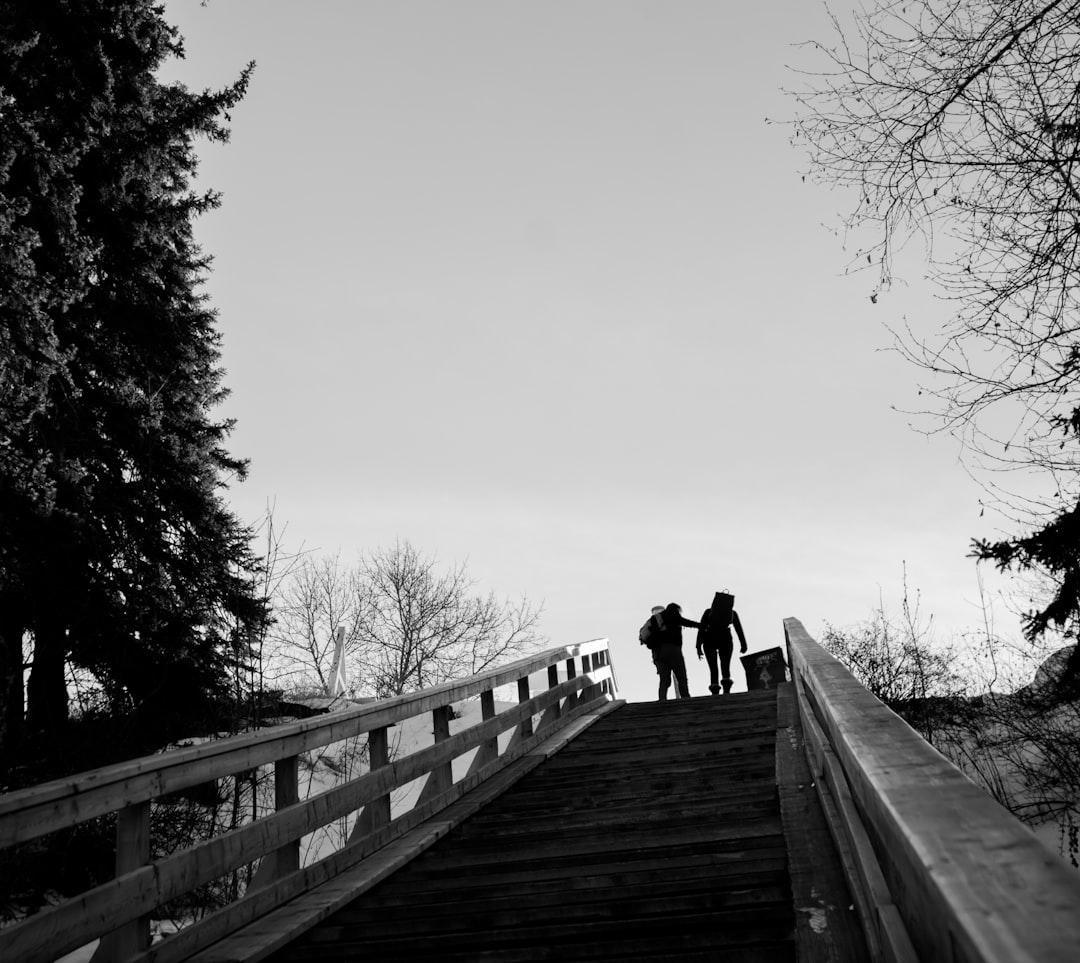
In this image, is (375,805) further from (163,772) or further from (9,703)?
(9,703)

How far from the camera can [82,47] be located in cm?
1453

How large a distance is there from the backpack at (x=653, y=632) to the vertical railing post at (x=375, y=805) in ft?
36.8

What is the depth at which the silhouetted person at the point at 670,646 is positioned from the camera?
1731cm

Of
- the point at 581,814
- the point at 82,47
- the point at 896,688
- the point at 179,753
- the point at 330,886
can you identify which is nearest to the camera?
the point at 179,753

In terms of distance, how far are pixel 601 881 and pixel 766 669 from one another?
1643 centimetres

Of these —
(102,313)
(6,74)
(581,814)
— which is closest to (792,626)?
(581,814)

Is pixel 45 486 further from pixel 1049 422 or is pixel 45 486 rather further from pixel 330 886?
pixel 1049 422

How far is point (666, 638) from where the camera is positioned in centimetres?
1741

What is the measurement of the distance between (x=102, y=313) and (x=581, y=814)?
11404mm

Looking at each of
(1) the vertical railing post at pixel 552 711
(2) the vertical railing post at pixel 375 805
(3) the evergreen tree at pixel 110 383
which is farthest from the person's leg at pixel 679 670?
(2) the vertical railing post at pixel 375 805

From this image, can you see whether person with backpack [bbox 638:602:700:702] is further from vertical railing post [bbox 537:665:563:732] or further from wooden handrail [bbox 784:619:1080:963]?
wooden handrail [bbox 784:619:1080:963]

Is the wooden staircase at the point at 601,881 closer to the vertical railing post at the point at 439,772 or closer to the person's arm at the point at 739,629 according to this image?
the vertical railing post at the point at 439,772

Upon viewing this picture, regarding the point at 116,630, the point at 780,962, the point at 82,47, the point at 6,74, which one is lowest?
the point at 780,962

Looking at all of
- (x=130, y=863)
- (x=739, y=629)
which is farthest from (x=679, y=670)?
(x=130, y=863)
